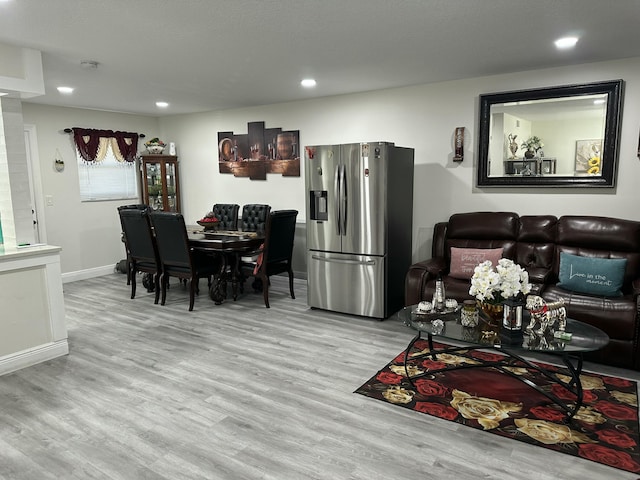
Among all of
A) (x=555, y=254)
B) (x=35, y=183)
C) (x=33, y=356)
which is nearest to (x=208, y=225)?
(x=35, y=183)

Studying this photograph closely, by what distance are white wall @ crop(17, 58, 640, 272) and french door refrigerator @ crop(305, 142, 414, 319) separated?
1.55 ft

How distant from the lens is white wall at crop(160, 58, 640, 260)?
4.08 metres

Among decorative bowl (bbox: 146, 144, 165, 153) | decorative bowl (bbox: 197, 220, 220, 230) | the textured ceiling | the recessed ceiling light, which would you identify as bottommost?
decorative bowl (bbox: 197, 220, 220, 230)

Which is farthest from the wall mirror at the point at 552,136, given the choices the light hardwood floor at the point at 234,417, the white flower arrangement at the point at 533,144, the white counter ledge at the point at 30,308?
the white counter ledge at the point at 30,308

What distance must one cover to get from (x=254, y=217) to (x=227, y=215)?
21.2 inches

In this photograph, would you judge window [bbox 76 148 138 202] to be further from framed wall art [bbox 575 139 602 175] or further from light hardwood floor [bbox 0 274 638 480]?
framed wall art [bbox 575 139 602 175]

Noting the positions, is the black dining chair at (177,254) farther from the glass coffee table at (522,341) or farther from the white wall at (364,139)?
the glass coffee table at (522,341)

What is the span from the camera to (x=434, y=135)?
5.01 m

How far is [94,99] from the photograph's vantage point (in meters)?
5.80

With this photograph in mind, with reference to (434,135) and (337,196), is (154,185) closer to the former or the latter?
(337,196)

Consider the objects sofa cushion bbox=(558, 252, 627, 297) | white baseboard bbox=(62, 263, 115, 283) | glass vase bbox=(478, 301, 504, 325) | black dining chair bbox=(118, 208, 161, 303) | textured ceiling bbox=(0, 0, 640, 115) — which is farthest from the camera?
white baseboard bbox=(62, 263, 115, 283)

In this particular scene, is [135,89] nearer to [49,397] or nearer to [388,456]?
[49,397]

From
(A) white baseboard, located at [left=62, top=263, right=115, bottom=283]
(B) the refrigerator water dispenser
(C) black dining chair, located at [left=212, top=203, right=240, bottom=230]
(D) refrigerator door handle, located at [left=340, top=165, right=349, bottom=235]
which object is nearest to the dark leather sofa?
(D) refrigerator door handle, located at [left=340, top=165, right=349, bottom=235]

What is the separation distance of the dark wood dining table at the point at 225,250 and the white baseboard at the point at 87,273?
2427 mm
